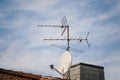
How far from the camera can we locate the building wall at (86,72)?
1280 centimetres

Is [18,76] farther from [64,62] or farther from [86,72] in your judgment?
[86,72]

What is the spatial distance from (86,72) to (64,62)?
5.26 ft

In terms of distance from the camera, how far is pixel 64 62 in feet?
40.7

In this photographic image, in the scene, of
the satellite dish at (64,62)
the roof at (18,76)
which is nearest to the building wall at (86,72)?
the satellite dish at (64,62)

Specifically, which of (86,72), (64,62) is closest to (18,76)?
(64,62)

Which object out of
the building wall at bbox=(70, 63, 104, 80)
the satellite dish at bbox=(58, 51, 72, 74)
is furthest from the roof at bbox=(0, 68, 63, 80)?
the building wall at bbox=(70, 63, 104, 80)

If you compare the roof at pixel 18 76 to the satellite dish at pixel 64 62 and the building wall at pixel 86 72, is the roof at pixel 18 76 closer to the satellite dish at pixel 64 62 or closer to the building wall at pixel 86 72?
the satellite dish at pixel 64 62

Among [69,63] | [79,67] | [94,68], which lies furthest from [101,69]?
[69,63]

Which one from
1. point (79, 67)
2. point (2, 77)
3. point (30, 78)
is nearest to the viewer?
point (2, 77)

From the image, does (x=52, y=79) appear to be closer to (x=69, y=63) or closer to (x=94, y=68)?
(x=69, y=63)

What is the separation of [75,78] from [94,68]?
1377 millimetres

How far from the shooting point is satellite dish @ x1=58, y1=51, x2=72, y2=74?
39.8 feet

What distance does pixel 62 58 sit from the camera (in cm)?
1262

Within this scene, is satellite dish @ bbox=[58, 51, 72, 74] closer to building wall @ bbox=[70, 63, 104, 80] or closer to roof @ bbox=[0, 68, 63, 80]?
building wall @ bbox=[70, 63, 104, 80]
